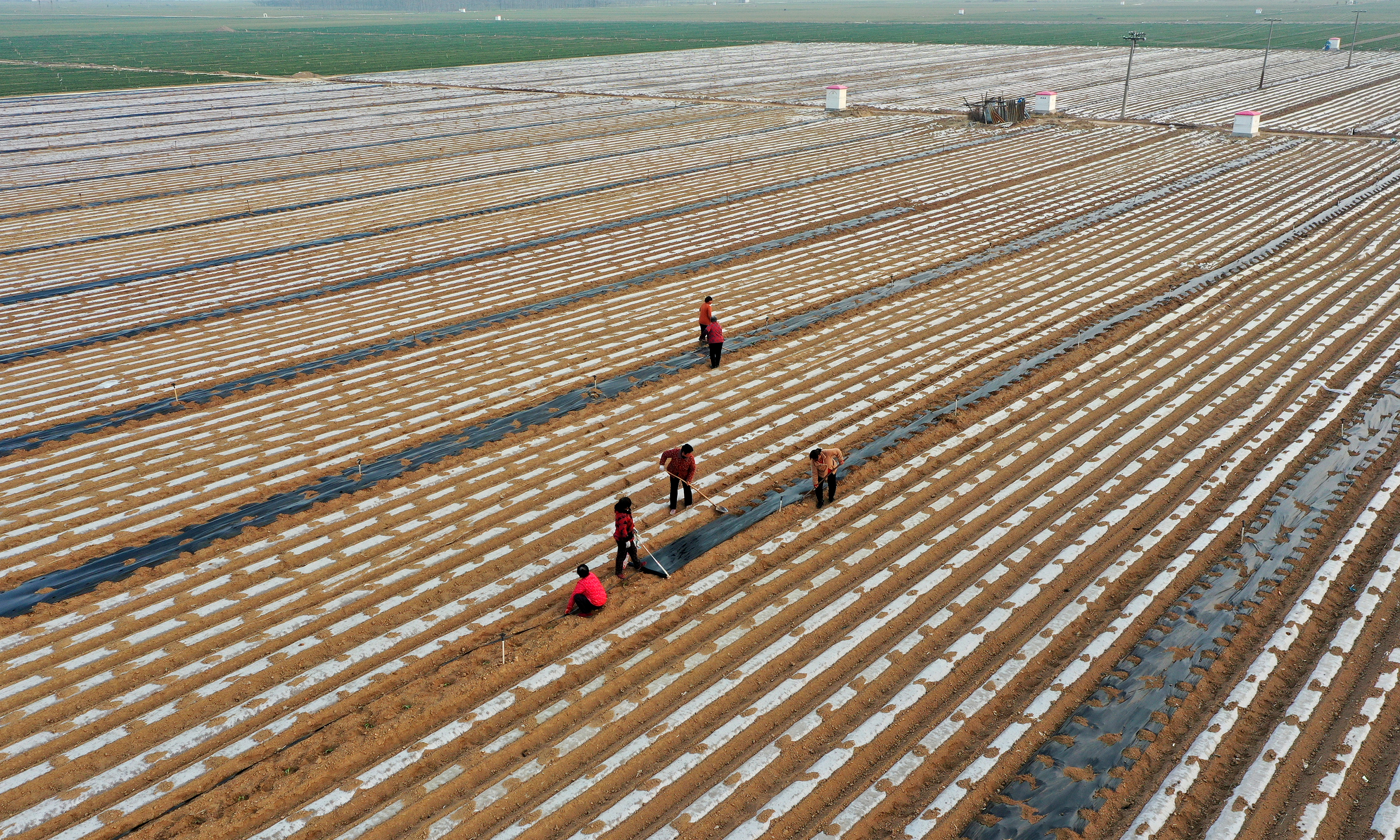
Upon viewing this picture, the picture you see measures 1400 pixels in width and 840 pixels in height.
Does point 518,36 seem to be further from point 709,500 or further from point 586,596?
point 586,596

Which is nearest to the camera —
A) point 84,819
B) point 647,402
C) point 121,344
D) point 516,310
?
point 84,819

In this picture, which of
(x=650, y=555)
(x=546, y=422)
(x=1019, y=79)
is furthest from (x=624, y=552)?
(x=1019, y=79)

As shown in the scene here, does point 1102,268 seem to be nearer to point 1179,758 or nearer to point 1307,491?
point 1307,491

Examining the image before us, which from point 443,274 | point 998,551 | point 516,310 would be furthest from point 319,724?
point 443,274

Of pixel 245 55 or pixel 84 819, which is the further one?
pixel 245 55

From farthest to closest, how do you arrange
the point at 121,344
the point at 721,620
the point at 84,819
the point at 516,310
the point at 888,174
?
1. the point at 888,174
2. the point at 516,310
3. the point at 121,344
4. the point at 721,620
5. the point at 84,819
